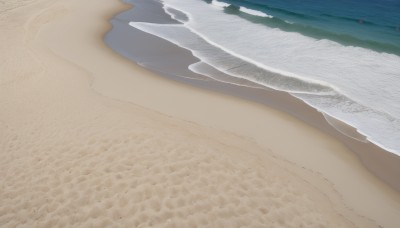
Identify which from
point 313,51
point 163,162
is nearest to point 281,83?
point 313,51

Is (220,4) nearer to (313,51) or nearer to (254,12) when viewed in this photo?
(254,12)

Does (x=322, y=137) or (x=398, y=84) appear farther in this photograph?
(x=398, y=84)

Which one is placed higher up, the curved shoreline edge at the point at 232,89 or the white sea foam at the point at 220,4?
the white sea foam at the point at 220,4

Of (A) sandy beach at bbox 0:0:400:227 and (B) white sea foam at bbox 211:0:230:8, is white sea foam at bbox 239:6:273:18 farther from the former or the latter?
(A) sandy beach at bbox 0:0:400:227

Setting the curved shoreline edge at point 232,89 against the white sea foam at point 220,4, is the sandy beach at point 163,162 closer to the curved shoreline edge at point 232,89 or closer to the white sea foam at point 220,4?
the curved shoreline edge at point 232,89

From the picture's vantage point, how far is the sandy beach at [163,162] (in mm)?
5848

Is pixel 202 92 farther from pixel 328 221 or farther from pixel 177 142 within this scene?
pixel 328 221

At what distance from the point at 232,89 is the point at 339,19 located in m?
17.5

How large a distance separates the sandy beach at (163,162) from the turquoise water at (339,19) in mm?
11785

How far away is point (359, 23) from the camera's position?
23906mm

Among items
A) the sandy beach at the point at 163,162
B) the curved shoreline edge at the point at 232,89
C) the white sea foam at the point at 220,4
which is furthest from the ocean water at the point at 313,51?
the sandy beach at the point at 163,162

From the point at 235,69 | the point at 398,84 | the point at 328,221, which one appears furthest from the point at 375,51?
the point at 328,221

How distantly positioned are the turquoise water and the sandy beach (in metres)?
11.8

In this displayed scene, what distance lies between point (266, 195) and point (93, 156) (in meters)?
3.72
